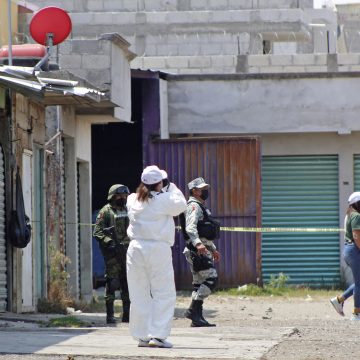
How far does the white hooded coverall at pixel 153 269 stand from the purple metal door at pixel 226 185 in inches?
446

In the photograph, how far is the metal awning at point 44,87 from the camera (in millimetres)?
13883

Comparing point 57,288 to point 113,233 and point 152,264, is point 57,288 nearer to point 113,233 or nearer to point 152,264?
point 113,233

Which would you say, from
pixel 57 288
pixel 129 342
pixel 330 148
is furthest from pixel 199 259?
pixel 330 148

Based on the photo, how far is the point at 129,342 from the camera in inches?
469

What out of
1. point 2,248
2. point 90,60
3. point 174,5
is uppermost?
point 174,5

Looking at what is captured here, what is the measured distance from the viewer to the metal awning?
1388 cm

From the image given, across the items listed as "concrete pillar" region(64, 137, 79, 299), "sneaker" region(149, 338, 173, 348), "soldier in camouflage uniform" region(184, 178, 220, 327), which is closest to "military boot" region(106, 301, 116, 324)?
"soldier in camouflage uniform" region(184, 178, 220, 327)

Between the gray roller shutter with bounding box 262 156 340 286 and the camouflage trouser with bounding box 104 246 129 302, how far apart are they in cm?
958

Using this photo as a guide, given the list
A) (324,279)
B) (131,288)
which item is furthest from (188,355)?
(324,279)

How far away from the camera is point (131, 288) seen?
11469mm

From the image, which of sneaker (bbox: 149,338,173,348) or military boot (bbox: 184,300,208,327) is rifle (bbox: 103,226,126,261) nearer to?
military boot (bbox: 184,300,208,327)

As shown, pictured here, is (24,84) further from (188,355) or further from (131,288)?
(188,355)

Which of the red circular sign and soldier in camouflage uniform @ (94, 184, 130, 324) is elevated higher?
the red circular sign

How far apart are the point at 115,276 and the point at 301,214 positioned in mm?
10013
